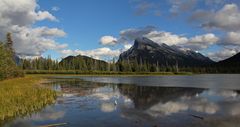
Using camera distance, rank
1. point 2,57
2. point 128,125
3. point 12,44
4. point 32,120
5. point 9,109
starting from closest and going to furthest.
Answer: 1. point 128,125
2. point 32,120
3. point 9,109
4. point 2,57
5. point 12,44

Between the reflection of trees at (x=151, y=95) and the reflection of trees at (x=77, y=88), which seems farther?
the reflection of trees at (x=77, y=88)

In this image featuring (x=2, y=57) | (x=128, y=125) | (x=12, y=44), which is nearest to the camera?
(x=128, y=125)

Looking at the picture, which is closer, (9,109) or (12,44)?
(9,109)

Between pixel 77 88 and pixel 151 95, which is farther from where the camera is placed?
pixel 77 88

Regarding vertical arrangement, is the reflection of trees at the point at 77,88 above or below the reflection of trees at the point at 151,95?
above

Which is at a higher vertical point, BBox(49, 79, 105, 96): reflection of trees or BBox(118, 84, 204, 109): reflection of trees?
BBox(49, 79, 105, 96): reflection of trees

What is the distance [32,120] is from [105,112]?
27.6ft

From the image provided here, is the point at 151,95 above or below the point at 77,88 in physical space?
below

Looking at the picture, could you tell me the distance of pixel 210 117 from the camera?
86.6 feet

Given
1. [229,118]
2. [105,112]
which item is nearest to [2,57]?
[105,112]

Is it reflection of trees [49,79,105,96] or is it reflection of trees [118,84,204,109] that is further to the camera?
reflection of trees [49,79,105,96]

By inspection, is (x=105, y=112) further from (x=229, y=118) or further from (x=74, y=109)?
(x=229, y=118)

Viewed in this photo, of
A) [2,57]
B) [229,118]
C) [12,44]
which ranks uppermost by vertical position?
[12,44]

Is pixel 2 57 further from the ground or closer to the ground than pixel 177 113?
further from the ground
